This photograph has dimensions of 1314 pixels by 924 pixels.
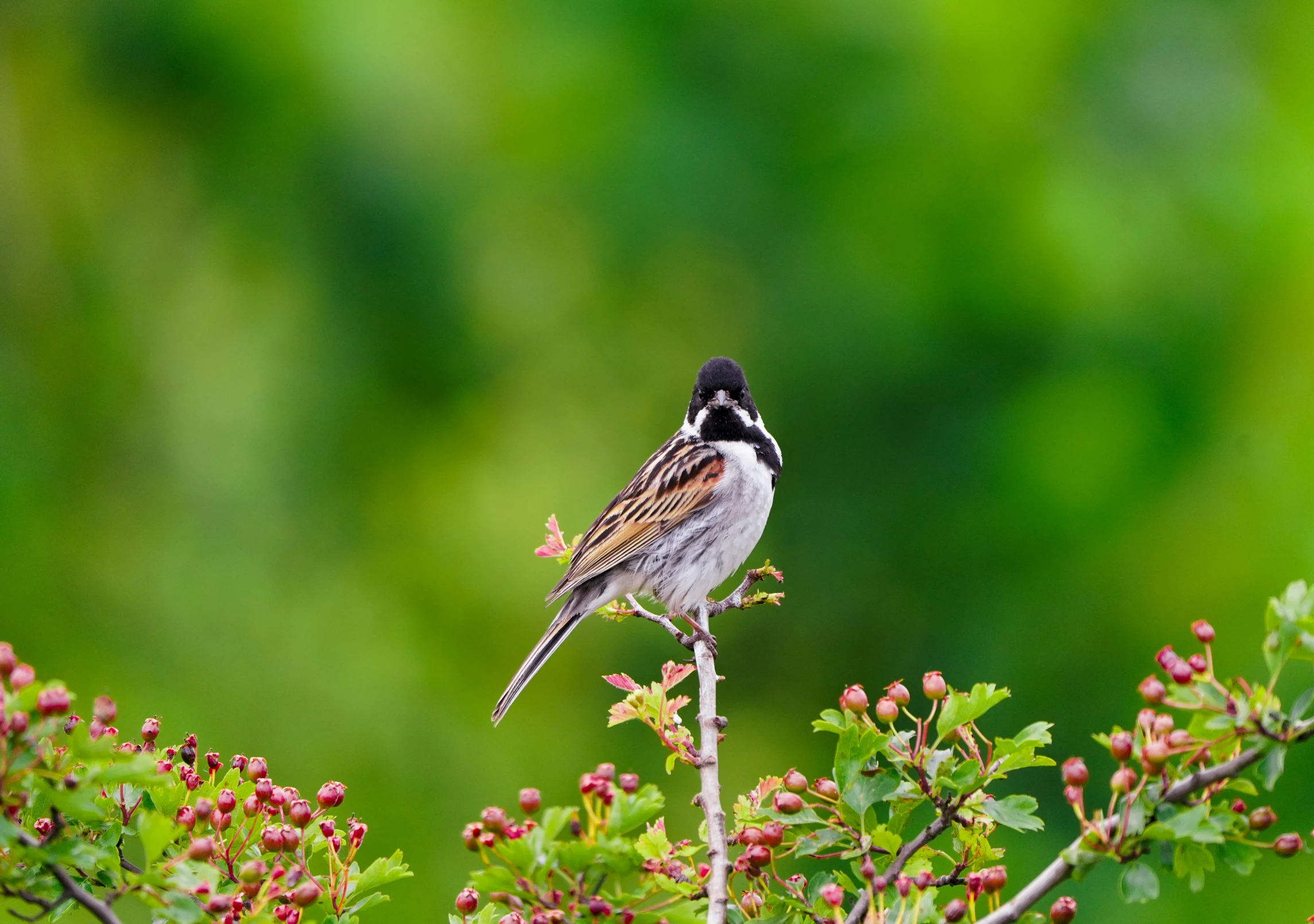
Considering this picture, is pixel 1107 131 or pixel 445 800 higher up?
pixel 1107 131

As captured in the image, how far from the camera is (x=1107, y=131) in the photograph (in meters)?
12.0

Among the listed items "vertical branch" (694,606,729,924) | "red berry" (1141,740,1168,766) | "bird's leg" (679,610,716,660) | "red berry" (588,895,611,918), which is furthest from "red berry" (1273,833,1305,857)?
"bird's leg" (679,610,716,660)

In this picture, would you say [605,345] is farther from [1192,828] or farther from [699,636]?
[1192,828]

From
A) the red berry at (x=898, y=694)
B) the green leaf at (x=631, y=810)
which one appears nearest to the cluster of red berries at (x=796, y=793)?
the red berry at (x=898, y=694)

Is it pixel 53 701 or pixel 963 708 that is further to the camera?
pixel 963 708

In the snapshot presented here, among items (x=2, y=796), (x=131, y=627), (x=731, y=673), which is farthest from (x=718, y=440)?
(x=131, y=627)

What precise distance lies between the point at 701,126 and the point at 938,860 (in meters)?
6.43

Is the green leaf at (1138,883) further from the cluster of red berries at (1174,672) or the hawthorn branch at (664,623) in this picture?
the hawthorn branch at (664,623)

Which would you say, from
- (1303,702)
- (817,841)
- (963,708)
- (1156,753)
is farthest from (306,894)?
(1303,702)

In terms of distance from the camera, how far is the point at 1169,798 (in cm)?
237

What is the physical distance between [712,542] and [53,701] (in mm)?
3818

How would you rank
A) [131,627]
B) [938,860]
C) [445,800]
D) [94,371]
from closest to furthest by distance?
[938,860] < [445,800] < [131,627] < [94,371]

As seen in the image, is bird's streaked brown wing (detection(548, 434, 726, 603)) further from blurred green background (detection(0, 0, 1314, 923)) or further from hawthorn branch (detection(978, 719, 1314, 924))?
blurred green background (detection(0, 0, 1314, 923))

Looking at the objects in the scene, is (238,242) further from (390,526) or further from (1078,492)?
(1078,492)
